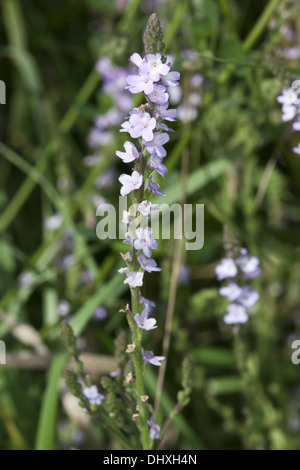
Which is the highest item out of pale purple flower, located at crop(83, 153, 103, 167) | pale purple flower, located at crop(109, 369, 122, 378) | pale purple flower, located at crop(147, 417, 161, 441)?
pale purple flower, located at crop(83, 153, 103, 167)

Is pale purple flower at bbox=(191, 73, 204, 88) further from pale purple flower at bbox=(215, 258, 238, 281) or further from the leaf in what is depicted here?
the leaf

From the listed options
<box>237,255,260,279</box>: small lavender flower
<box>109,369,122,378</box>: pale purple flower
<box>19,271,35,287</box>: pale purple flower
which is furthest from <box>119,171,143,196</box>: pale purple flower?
<box>19,271,35,287</box>: pale purple flower

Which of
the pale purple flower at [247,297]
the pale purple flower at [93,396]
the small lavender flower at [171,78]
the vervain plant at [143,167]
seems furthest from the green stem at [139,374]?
the pale purple flower at [247,297]

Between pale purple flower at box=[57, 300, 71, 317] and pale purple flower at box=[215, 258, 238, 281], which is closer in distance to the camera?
pale purple flower at box=[215, 258, 238, 281]

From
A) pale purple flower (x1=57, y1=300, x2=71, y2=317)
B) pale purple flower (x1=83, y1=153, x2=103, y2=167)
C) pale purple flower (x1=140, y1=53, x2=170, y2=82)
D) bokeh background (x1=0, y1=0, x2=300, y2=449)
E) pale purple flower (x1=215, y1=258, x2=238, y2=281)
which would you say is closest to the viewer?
pale purple flower (x1=140, y1=53, x2=170, y2=82)

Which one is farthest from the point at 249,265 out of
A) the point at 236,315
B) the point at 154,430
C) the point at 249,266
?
the point at 154,430

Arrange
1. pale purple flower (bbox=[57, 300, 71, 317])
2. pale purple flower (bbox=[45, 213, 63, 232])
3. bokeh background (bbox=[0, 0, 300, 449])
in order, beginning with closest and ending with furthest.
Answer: bokeh background (bbox=[0, 0, 300, 449]), pale purple flower (bbox=[57, 300, 71, 317]), pale purple flower (bbox=[45, 213, 63, 232])

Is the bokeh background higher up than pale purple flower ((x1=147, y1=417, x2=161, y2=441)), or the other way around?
the bokeh background
